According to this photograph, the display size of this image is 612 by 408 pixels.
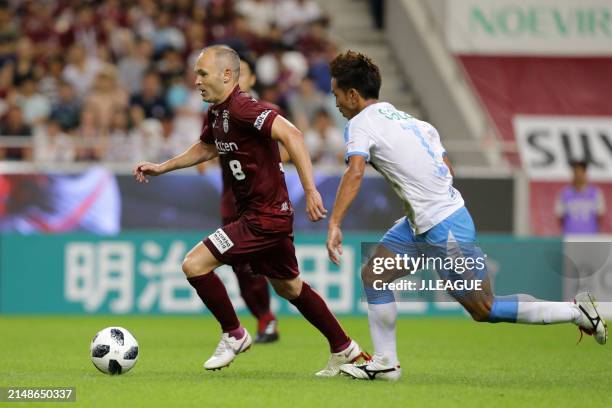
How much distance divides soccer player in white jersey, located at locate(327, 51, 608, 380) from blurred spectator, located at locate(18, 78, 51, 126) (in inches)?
433

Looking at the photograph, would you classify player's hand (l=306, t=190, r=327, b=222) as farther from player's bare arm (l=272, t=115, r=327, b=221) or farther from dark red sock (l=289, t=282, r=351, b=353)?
dark red sock (l=289, t=282, r=351, b=353)

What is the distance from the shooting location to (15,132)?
1791 centimetres

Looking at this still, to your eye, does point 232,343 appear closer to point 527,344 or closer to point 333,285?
point 527,344

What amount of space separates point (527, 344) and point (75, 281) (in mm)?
6155

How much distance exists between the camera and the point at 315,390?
7793mm

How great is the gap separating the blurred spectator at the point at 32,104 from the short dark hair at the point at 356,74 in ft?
35.9

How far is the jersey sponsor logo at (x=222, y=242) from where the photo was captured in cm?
859

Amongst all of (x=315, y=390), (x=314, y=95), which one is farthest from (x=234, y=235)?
(x=314, y=95)

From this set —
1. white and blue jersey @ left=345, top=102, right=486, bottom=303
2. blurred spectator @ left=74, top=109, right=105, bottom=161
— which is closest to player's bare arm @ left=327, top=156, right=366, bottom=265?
white and blue jersey @ left=345, top=102, right=486, bottom=303

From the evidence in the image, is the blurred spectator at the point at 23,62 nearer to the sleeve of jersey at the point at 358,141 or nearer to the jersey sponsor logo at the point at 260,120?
the jersey sponsor logo at the point at 260,120

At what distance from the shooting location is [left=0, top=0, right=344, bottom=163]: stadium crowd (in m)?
17.7

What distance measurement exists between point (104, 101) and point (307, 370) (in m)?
9.85

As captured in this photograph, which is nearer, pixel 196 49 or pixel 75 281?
pixel 75 281

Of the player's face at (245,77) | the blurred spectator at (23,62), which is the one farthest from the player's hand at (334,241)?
the blurred spectator at (23,62)
